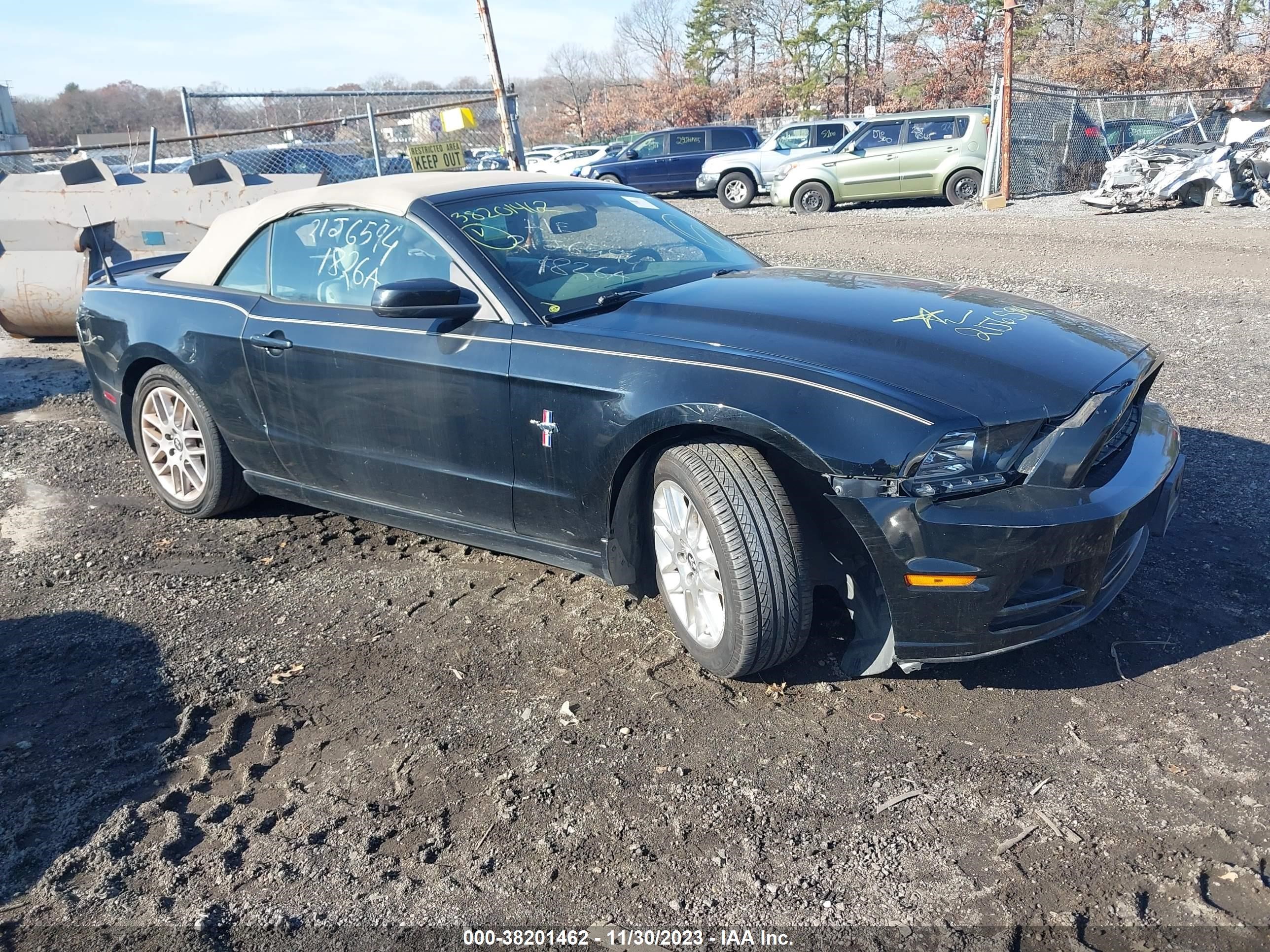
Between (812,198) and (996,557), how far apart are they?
16.0 m

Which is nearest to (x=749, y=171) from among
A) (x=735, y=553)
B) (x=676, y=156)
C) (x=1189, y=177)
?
(x=676, y=156)

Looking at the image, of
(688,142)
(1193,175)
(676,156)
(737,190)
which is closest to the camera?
(1193,175)

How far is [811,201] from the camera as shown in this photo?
17703 mm

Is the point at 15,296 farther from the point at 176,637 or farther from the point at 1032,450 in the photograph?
the point at 1032,450

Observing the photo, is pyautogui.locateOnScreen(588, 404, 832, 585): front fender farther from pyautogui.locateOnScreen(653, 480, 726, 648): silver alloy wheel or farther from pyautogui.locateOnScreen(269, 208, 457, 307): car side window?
pyautogui.locateOnScreen(269, 208, 457, 307): car side window

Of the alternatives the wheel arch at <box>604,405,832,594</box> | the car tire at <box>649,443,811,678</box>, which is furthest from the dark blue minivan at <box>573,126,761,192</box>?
the car tire at <box>649,443,811,678</box>

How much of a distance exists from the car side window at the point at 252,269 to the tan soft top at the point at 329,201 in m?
0.03

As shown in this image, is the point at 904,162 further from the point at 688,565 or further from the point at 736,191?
the point at 688,565

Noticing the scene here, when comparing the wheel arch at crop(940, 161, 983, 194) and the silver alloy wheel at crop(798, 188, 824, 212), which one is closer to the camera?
the wheel arch at crop(940, 161, 983, 194)

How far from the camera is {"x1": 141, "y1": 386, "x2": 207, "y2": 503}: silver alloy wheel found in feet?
15.4

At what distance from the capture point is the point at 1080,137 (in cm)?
1930

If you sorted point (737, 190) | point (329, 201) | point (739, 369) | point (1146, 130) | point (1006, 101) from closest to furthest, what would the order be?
point (739, 369) → point (329, 201) → point (1006, 101) → point (1146, 130) → point (737, 190)

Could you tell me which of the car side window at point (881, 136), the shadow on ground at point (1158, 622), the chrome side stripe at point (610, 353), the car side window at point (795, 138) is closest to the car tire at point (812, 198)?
the car side window at point (881, 136)

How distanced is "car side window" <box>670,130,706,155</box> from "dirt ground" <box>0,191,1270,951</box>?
1819 centimetres
